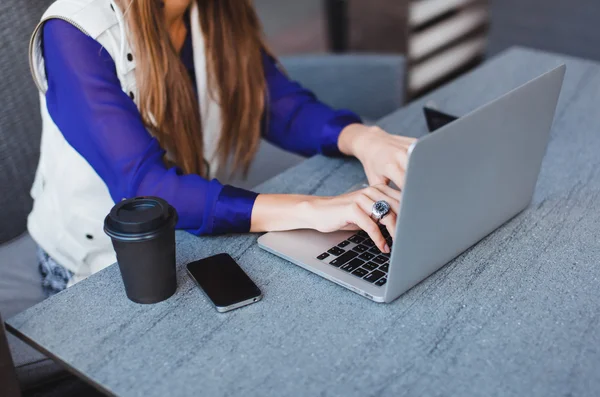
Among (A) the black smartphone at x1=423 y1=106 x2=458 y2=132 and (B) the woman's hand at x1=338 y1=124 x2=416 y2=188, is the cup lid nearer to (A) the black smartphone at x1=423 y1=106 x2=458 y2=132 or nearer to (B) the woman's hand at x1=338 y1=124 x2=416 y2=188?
(B) the woman's hand at x1=338 y1=124 x2=416 y2=188

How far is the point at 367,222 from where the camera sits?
93 centimetres

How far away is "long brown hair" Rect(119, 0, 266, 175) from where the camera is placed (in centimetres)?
112

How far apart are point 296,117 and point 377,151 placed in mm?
293

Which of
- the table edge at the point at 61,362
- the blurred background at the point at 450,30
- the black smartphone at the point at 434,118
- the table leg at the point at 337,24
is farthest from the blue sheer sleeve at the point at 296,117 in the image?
the table leg at the point at 337,24

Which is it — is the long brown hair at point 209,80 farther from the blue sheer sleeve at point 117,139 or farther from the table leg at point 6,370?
the table leg at point 6,370

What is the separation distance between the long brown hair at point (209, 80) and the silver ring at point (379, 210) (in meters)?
0.42

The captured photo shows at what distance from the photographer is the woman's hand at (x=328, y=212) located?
36.6 inches

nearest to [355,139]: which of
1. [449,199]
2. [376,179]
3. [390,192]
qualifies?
[376,179]

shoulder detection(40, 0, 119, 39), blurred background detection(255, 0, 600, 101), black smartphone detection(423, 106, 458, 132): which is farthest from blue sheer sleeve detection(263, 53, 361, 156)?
blurred background detection(255, 0, 600, 101)

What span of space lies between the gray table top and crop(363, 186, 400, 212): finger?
11 centimetres

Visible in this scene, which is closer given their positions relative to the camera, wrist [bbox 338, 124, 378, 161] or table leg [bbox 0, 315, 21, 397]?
table leg [bbox 0, 315, 21, 397]

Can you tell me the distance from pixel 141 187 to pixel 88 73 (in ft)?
0.63

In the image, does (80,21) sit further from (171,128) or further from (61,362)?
(61,362)

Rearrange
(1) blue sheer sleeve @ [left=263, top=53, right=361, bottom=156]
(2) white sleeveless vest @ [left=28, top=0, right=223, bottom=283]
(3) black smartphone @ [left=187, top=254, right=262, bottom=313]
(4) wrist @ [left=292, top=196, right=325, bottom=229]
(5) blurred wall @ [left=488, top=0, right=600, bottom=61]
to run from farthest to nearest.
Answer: (5) blurred wall @ [left=488, top=0, right=600, bottom=61] → (1) blue sheer sleeve @ [left=263, top=53, right=361, bottom=156] → (2) white sleeveless vest @ [left=28, top=0, right=223, bottom=283] → (4) wrist @ [left=292, top=196, right=325, bottom=229] → (3) black smartphone @ [left=187, top=254, right=262, bottom=313]
